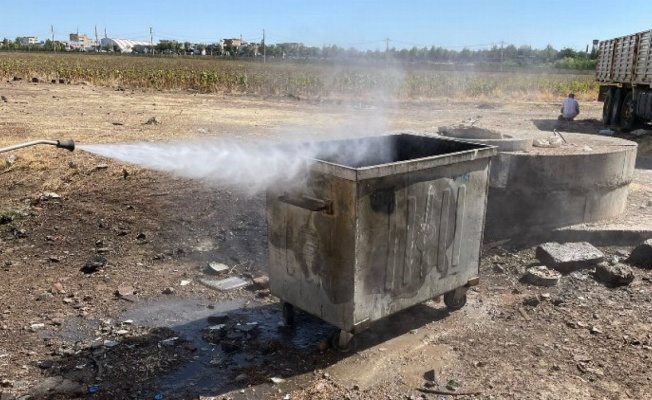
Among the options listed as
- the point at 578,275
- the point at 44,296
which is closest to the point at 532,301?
the point at 578,275

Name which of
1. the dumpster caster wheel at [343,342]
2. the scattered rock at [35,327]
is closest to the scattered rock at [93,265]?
the scattered rock at [35,327]

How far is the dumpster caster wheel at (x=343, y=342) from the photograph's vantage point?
3.74 m

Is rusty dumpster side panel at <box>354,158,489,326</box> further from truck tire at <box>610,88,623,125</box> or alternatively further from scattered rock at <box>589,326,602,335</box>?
truck tire at <box>610,88,623,125</box>

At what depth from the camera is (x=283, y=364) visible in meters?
3.70

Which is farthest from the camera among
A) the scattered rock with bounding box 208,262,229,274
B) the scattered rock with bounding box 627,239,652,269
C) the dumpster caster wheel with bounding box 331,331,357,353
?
the scattered rock with bounding box 627,239,652,269

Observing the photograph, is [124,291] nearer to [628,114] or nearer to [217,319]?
[217,319]

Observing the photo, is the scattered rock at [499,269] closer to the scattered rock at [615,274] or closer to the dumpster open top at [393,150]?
the scattered rock at [615,274]

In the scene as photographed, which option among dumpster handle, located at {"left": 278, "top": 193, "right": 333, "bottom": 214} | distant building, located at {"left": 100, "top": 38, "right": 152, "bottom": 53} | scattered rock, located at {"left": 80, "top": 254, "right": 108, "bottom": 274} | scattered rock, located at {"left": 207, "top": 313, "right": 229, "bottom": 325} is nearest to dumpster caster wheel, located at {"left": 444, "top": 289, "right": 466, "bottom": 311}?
dumpster handle, located at {"left": 278, "top": 193, "right": 333, "bottom": 214}

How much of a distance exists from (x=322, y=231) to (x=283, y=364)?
95cm

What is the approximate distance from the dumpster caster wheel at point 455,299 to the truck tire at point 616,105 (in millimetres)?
14135

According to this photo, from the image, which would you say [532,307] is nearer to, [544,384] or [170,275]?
[544,384]

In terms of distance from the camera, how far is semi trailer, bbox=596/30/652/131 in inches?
545

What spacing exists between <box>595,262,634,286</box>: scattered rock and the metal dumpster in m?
1.55

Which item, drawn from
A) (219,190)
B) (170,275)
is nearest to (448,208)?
(170,275)
